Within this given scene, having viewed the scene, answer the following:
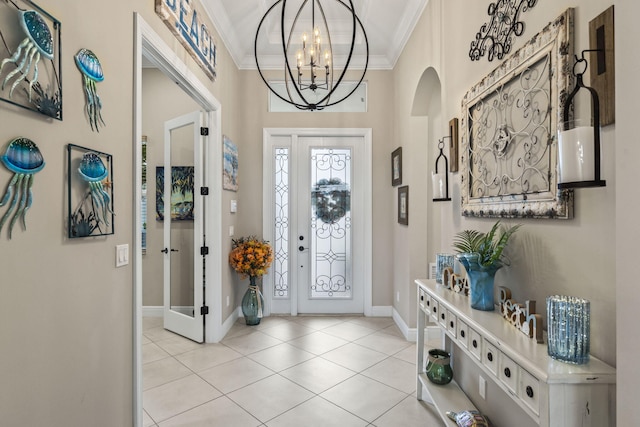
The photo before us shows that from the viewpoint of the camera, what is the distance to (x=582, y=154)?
1057mm

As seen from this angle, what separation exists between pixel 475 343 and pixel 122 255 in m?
1.83

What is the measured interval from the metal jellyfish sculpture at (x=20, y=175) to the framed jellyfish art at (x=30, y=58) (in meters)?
0.15

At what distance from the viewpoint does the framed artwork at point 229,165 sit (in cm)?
359

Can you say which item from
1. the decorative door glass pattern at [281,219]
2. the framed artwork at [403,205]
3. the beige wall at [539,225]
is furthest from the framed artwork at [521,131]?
the decorative door glass pattern at [281,219]

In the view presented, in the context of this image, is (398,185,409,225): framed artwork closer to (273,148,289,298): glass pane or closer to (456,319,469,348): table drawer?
(273,148,289,298): glass pane

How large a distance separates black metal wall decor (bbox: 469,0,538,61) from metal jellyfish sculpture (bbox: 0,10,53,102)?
6.67 ft

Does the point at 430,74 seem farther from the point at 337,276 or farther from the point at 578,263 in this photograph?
the point at 337,276

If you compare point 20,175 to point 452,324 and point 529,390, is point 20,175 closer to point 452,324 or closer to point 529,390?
point 529,390

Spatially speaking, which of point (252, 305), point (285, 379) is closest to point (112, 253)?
point (285, 379)

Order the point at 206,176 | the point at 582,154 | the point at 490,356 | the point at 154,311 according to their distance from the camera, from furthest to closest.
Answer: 1. the point at 154,311
2. the point at 206,176
3. the point at 490,356
4. the point at 582,154

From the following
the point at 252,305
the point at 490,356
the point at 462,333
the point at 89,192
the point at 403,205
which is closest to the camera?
the point at 490,356

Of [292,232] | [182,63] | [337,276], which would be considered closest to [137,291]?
[182,63]

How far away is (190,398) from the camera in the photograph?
2486mm

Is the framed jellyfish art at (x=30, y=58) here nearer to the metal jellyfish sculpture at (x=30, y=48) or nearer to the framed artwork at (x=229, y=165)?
the metal jellyfish sculpture at (x=30, y=48)
